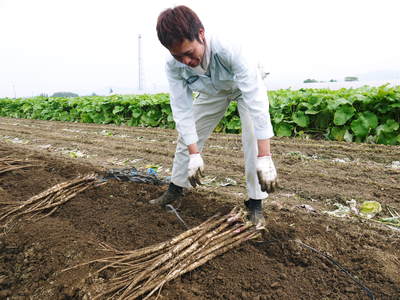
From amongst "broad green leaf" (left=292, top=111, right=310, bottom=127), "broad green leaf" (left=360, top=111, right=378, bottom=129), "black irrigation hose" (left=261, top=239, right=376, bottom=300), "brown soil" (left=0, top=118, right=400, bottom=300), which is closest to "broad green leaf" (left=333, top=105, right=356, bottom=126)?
"broad green leaf" (left=360, top=111, right=378, bottom=129)

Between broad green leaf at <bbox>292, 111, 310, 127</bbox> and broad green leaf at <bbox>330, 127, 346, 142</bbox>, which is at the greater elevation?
broad green leaf at <bbox>292, 111, 310, 127</bbox>

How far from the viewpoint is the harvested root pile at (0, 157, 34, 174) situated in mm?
4121

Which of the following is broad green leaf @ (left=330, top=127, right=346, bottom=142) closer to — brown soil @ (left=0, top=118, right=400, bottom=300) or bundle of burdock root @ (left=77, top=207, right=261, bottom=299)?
brown soil @ (left=0, top=118, right=400, bottom=300)

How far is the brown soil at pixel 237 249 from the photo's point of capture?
1953 mm

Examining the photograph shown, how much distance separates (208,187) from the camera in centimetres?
412

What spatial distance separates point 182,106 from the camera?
2609 mm

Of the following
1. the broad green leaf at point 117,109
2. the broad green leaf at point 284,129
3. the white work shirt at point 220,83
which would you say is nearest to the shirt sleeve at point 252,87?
the white work shirt at point 220,83

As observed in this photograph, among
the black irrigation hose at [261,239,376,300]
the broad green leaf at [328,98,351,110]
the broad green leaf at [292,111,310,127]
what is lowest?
the broad green leaf at [292,111,310,127]

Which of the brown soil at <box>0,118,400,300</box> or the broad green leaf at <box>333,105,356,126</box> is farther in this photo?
the broad green leaf at <box>333,105,356,126</box>

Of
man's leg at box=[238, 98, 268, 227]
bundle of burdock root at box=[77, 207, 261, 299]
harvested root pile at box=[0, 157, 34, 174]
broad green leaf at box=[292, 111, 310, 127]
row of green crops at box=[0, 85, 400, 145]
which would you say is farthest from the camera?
broad green leaf at box=[292, 111, 310, 127]

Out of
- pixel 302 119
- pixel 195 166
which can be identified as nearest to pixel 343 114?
pixel 302 119

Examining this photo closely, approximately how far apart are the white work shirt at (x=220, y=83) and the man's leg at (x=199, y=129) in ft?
0.32

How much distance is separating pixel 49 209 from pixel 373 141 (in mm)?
5599

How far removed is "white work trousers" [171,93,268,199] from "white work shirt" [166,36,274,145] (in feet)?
0.30
